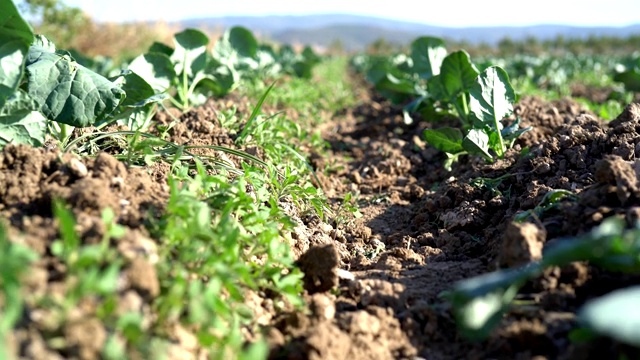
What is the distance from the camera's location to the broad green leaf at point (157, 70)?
4168 mm

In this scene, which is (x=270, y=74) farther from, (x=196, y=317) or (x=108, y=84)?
(x=196, y=317)

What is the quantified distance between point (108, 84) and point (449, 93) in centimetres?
266

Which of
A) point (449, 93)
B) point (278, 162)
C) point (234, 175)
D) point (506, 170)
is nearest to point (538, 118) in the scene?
point (449, 93)

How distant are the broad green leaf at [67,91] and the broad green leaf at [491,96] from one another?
2.12m

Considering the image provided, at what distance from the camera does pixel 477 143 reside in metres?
3.56

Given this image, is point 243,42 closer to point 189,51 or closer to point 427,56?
point 189,51

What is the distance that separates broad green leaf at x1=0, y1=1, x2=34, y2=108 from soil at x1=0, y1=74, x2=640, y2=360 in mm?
253

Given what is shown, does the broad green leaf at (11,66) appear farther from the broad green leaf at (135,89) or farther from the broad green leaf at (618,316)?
the broad green leaf at (618,316)

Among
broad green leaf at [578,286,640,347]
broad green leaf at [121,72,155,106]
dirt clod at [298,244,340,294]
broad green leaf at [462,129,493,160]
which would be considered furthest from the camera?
broad green leaf at [462,129,493,160]

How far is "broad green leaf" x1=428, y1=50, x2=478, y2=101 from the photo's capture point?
4348 millimetres

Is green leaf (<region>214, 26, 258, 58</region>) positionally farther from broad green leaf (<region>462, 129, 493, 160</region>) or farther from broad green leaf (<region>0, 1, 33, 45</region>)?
broad green leaf (<region>0, 1, 33, 45</region>)

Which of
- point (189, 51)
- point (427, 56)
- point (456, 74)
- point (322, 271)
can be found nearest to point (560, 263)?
point (322, 271)

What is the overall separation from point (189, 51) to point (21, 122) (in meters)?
2.53

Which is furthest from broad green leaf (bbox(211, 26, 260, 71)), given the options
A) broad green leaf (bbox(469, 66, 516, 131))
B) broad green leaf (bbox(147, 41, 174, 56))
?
broad green leaf (bbox(469, 66, 516, 131))
